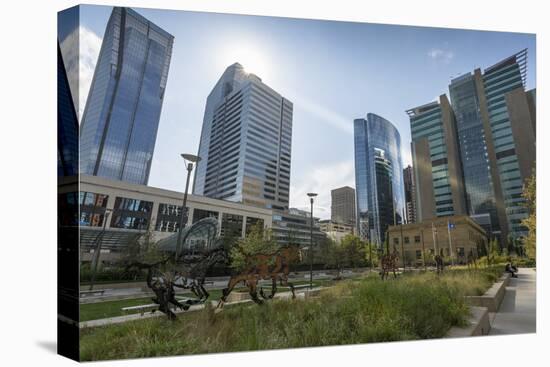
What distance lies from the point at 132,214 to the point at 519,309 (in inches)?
934

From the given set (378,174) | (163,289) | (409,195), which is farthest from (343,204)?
(163,289)

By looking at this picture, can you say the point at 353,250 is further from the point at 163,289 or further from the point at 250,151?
the point at 250,151

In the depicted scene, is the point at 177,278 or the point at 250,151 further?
the point at 250,151

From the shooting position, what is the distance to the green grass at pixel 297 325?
5.09 meters

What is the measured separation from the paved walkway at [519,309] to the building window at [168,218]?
73.2 feet

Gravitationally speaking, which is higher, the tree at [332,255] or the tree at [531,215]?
the tree at [531,215]

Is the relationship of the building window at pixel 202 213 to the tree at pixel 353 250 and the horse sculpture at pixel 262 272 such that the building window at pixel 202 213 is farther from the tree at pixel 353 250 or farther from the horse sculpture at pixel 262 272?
the horse sculpture at pixel 262 272

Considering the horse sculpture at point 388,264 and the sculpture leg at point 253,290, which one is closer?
the sculpture leg at point 253,290

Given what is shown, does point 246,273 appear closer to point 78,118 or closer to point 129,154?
point 78,118

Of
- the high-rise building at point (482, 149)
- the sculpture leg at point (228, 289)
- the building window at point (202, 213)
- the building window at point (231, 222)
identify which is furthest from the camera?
the building window at point (202, 213)

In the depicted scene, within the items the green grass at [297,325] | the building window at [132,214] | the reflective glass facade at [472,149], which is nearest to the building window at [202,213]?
the building window at [132,214]

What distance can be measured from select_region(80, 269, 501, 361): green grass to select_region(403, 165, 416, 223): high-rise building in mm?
3213

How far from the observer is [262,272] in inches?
286

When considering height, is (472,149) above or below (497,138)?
below
